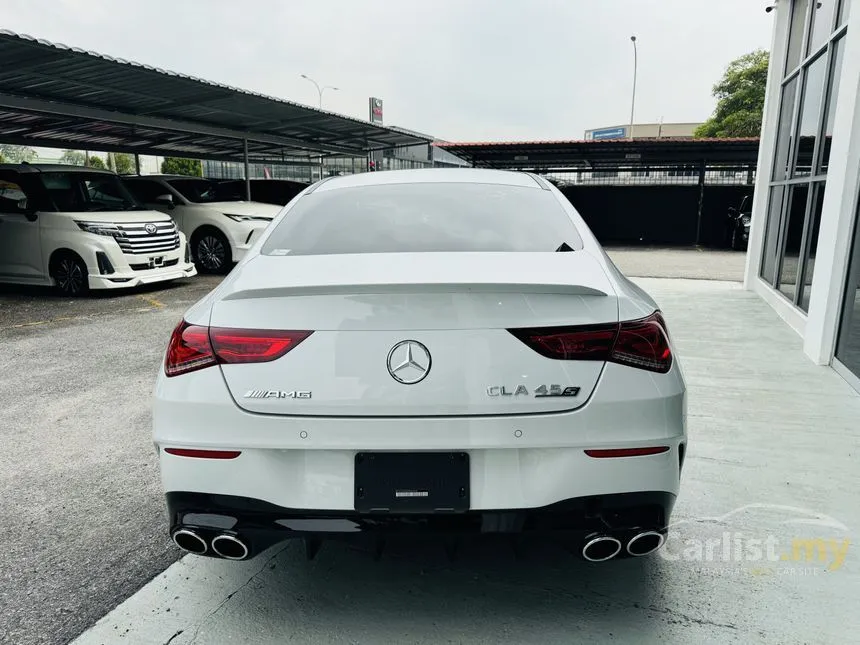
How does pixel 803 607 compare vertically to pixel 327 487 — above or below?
below

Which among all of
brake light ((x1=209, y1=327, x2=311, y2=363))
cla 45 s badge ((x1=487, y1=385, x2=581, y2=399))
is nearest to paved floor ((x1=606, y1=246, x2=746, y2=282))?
cla 45 s badge ((x1=487, y1=385, x2=581, y2=399))

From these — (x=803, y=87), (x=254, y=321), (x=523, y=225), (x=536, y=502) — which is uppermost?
(x=803, y=87)

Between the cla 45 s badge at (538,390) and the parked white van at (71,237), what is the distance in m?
8.60

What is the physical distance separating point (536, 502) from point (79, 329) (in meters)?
6.76

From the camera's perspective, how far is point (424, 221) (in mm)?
2654

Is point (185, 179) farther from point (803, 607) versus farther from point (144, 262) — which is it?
point (803, 607)

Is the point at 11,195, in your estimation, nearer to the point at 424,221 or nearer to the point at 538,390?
the point at 424,221

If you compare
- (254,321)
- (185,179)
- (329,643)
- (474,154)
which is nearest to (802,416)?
(329,643)

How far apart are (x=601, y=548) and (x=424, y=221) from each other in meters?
1.40

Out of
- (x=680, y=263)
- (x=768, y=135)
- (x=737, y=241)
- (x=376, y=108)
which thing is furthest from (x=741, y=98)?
(x=768, y=135)

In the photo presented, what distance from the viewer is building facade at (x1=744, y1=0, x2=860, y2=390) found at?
5.50 m

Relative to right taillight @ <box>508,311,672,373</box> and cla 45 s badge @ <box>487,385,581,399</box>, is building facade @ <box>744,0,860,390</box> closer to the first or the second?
right taillight @ <box>508,311,672,373</box>

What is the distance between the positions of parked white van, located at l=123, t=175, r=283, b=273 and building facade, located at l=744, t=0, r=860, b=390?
26.5 feet

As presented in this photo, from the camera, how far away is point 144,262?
946cm
